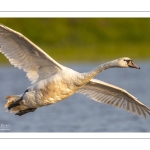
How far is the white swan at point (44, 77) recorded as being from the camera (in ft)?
34.1

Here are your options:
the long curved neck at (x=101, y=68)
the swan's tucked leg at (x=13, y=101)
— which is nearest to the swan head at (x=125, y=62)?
the long curved neck at (x=101, y=68)

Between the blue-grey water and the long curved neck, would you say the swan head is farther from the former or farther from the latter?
the blue-grey water

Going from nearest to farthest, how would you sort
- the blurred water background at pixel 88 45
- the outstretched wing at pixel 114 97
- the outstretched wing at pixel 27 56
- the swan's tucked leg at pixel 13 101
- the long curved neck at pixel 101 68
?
the long curved neck at pixel 101 68
the outstretched wing at pixel 27 56
the swan's tucked leg at pixel 13 101
the outstretched wing at pixel 114 97
the blurred water background at pixel 88 45

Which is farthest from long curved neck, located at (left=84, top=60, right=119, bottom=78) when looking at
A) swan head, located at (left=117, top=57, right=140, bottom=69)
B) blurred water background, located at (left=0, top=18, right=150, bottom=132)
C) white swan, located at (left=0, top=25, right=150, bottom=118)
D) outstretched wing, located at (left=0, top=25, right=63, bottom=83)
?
blurred water background, located at (left=0, top=18, right=150, bottom=132)

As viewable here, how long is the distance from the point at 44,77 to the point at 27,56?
0.56 m

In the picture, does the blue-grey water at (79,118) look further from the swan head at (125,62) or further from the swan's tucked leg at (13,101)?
the swan head at (125,62)

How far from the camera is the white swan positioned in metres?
10.4

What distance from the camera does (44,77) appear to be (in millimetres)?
11148

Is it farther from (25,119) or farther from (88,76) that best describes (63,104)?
(88,76)

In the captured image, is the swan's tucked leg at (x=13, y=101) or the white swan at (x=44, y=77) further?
the swan's tucked leg at (x=13, y=101)

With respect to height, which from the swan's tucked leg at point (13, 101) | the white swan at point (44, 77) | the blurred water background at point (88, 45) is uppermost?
the blurred water background at point (88, 45)

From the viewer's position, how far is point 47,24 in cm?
2641

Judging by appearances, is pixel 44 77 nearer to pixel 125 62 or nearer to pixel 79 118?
pixel 125 62
